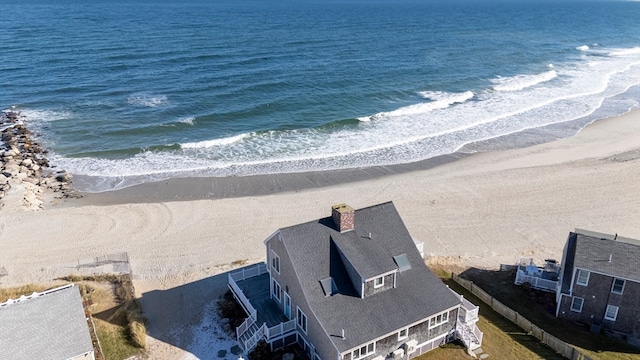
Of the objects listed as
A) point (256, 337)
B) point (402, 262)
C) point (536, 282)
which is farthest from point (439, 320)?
point (256, 337)

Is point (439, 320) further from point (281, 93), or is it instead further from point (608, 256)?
point (281, 93)

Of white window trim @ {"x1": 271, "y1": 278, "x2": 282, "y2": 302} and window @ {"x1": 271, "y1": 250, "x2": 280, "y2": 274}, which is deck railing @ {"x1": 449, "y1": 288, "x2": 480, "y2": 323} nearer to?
white window trim @ {"x1": 271, "y1": 278, "x2": 282, "y2": 302}

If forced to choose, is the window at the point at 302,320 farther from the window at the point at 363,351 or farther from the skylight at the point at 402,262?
the skylight at the point at 402,262

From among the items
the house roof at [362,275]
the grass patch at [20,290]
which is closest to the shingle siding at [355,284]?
the house roof at [362,275]

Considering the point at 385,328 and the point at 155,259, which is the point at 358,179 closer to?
the point at 155,259

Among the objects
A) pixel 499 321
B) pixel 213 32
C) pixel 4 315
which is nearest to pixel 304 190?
pixel 499 321

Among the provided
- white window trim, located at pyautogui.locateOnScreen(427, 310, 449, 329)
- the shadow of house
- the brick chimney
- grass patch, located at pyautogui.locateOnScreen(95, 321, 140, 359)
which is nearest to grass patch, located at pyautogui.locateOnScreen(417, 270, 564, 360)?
white window trim, located at pyautogui.locateOnScreen(427, 310, 449, 329)
